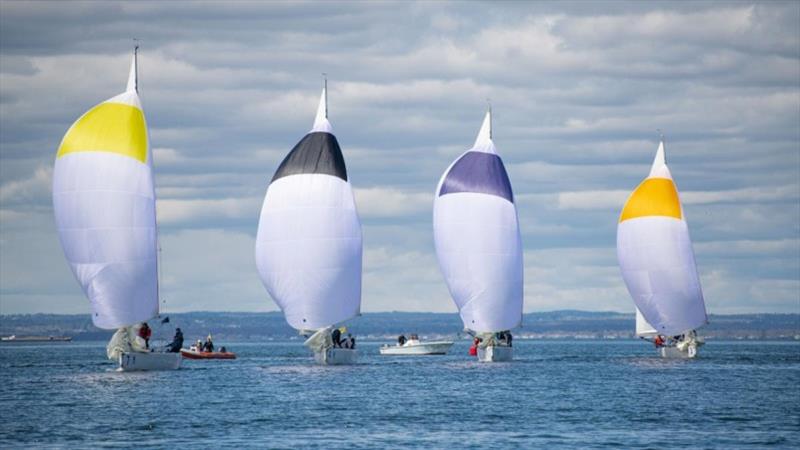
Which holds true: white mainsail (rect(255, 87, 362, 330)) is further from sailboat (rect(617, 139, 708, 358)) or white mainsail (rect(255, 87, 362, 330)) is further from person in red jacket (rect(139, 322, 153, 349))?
sailboat (rect(617, 139, 708, 358))

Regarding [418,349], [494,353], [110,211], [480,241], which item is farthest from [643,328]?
[110,211]

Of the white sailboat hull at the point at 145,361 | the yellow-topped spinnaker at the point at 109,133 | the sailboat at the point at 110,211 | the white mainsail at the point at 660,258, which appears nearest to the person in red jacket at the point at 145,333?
the white sailboat hull at the point at 145,361

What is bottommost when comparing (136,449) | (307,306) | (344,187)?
(136,449)

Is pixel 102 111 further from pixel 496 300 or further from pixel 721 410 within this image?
pixel 721 410

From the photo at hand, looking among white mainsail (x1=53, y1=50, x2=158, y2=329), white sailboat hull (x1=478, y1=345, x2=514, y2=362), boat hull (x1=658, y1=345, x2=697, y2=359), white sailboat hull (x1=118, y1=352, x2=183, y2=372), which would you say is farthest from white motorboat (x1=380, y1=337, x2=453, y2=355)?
white mainsail (x1=53, y1=50, x2=158, y2=329)

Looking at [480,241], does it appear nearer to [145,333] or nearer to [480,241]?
[480,241]

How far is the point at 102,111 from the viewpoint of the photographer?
73.4 meters

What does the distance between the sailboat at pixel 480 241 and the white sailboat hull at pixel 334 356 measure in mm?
7732

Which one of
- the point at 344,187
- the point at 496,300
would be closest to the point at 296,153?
the point at 344,187

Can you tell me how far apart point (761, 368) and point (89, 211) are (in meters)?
46.4

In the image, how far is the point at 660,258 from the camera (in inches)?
3851

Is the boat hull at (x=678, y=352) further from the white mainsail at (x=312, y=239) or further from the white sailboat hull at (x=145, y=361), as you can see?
the white sailboat hull at (x=145, y=361)

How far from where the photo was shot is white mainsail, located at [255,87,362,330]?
8131 cm

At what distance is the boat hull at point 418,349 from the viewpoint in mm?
123562
